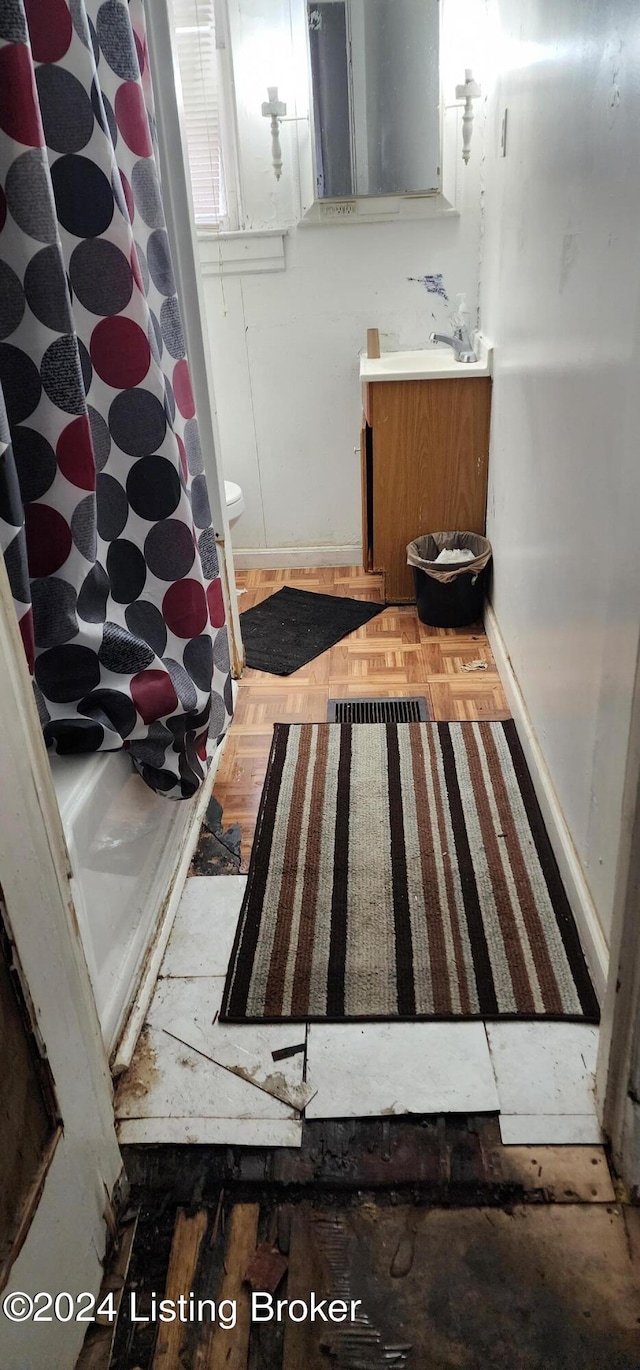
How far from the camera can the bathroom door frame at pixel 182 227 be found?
1.79m

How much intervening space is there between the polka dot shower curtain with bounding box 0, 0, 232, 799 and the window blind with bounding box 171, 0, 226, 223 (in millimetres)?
1298

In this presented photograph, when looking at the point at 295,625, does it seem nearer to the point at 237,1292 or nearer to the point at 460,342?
the point at 460,342

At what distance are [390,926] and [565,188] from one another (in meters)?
1.41

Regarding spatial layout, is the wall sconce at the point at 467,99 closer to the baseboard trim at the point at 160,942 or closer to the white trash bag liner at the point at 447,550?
the white trash bag liner at the point at 447,550

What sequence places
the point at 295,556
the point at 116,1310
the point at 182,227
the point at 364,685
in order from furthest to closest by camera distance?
1. the point at 295,556
2. the point at 364,685
3. the point at 182,227
4. the point at 116,1310

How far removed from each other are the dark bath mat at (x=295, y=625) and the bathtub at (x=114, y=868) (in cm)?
108

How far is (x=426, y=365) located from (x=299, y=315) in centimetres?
53

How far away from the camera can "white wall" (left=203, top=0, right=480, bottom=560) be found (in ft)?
9.07

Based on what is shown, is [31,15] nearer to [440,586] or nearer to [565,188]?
[565,188]

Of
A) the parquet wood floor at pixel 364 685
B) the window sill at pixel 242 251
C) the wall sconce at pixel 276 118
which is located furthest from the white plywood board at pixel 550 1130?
the wall sconce at pixel 276 118

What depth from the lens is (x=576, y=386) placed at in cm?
153

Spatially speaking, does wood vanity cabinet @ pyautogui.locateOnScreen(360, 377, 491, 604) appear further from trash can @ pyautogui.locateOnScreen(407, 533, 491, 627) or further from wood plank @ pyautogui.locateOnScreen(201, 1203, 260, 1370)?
wood plank @ pyautogui.locateOnScreen(201, 1203, 260, 1370)

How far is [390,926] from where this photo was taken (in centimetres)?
162

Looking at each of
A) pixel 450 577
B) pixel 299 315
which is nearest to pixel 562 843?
pixel 450 577
